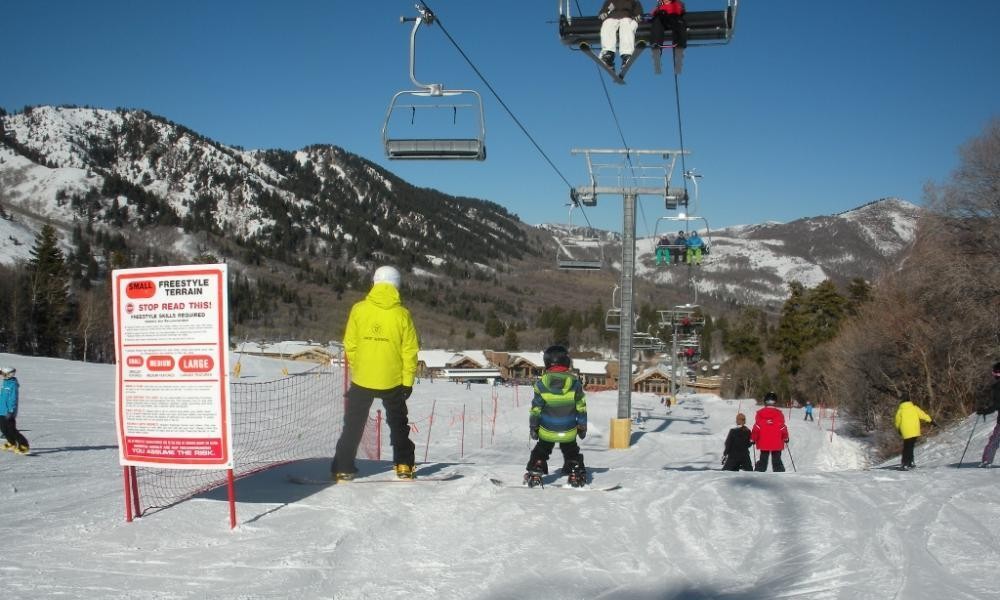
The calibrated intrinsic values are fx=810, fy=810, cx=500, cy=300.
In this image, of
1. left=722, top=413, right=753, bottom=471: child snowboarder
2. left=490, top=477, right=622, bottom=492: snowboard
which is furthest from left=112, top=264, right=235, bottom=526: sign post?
left=722, top=413, right=753, bottom=471: child snowboarder

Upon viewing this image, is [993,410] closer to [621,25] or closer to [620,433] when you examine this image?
[621,25]

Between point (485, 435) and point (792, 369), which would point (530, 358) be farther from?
point (485, 435)

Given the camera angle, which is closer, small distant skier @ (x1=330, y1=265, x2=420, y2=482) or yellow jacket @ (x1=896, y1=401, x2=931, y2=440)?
small distant skier @ (x1=330, y1=265, x2=420, y2=482)

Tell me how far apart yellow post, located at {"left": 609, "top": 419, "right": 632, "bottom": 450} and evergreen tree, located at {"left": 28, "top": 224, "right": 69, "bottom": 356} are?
64.2 metres

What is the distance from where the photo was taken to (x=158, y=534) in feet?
18.7

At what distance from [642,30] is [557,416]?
528 cm

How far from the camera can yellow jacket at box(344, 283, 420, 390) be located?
7.17 metres

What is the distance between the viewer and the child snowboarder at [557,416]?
7812mm

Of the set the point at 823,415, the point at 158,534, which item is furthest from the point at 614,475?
the point at 823,415

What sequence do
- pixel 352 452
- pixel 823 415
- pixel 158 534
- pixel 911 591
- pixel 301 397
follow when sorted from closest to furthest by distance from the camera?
pixel 911 591 < pixel 158 534 < pixel 352 452 < pixel 301 397 < pixel 823 415

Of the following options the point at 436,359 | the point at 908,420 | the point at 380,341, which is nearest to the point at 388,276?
the point at 380,341

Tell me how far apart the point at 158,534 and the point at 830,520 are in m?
5.15

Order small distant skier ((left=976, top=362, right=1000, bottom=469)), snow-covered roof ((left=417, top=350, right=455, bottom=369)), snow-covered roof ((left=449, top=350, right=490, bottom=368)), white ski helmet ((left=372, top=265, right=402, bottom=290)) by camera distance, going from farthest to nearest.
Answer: snow-covered roof ((left=417, top=350, right=455, bottom=369)), snow-covered roof ((left=449, top=350, right=490, bottom=368)), small distant skier ((left=976, top=362, right=1000, bottom=469)), white ski helmet ((left=372, top=265, right=402, bottom=290))

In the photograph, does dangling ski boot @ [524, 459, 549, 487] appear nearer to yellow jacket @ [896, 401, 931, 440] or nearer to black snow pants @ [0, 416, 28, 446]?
yellow jacket @ [896, 401, 931, 440]
